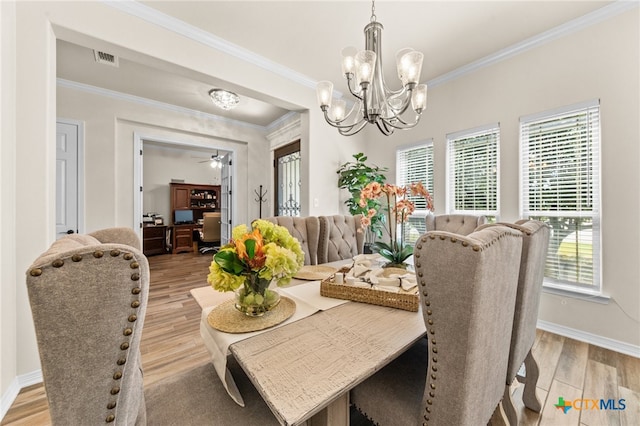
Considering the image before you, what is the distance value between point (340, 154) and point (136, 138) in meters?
3.16

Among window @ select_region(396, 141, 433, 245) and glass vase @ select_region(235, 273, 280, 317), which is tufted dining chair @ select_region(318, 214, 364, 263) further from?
glass vase @ select_region(235, 273, 280, 317)

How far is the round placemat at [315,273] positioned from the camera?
1552mm

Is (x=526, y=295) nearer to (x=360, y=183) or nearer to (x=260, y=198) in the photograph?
(x=360, y=183)

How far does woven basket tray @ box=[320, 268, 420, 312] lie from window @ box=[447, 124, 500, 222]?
7.30 ft

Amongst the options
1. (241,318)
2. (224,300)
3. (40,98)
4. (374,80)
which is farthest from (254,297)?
(40,98)

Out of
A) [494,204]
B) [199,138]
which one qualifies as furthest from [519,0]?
[199,138]

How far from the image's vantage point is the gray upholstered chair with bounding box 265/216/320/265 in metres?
2.17

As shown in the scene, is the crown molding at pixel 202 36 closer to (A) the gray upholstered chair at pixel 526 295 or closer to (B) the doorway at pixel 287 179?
(B) the doorway at pixel 287 179

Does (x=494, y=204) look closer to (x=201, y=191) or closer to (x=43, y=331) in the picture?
(x=43, y=331)

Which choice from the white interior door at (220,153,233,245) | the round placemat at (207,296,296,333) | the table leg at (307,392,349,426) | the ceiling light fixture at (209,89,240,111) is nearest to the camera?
the table leg at (307,392,349,426)

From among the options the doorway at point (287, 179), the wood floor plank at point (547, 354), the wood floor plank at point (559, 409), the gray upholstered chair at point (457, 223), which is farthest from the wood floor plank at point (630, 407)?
the doorway at point (287, 179)

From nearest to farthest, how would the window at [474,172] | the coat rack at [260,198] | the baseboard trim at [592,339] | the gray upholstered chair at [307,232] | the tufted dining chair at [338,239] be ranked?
1. the baseboard trim at [592,339]
2. the gray upholstered chair at [307,232]
3. the tufted dining chair at [338,239]
4. the window at [474,172]
5. the coat rack at [260,198]

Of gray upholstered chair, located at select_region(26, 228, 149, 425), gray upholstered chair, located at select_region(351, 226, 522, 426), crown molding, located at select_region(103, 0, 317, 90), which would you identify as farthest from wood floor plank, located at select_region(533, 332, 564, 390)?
crown molding, located at select_region(103, 0, 317, 90)

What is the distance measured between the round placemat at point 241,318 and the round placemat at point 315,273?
431 millimetres
